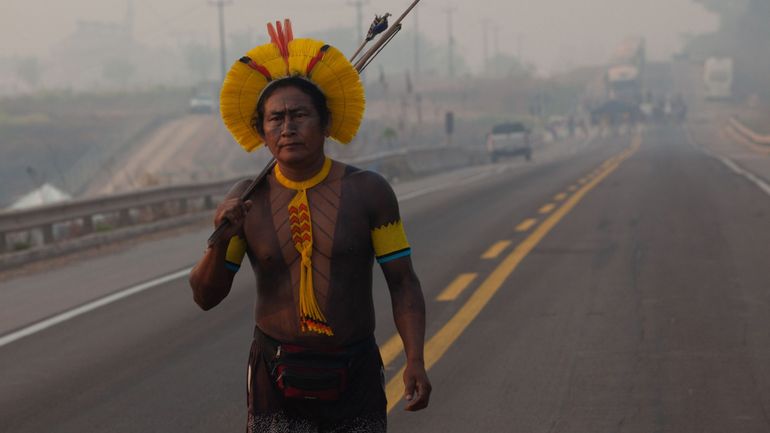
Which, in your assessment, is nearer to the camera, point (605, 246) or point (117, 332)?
point (117, 332)

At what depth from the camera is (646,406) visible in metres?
6.77

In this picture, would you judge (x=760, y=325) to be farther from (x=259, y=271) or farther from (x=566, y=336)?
(x=259, y=271)

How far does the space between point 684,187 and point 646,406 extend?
19.2 meters

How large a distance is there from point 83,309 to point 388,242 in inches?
308

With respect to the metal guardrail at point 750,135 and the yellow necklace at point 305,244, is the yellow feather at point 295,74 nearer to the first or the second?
the yellow necklace at point 305,244

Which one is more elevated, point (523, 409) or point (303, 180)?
point (303, 180)

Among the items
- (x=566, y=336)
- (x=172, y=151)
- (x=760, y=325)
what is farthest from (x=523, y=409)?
(x=172, y=151)

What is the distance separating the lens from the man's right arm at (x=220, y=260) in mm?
3541

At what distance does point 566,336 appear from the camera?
29.2ft

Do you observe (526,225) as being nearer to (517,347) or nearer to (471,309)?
(471,309)

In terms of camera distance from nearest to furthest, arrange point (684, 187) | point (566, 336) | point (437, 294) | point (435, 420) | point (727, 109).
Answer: point (435, 420) → point (566, 336) → point (437, 294) → point (684, 187) → point (727, 109)

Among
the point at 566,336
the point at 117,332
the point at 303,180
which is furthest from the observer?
the point at 117,332

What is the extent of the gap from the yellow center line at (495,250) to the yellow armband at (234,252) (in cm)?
1002

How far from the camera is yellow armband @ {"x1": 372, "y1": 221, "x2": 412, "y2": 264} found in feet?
12.1
